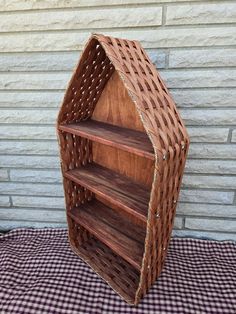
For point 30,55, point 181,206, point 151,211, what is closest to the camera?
point 151,211

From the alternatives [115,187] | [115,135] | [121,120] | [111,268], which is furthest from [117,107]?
[111,268]

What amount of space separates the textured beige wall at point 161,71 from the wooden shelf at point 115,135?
9.5 inches

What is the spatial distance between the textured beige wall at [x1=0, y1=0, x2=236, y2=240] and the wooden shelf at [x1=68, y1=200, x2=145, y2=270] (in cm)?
23

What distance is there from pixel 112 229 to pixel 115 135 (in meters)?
0.39

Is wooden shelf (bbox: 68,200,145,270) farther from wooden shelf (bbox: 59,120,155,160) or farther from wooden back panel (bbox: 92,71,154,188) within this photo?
wooden shelf (bbox: 59,120,155,160)

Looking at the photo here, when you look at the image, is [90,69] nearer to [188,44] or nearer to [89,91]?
[89,91]

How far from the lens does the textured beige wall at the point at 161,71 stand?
95 cm

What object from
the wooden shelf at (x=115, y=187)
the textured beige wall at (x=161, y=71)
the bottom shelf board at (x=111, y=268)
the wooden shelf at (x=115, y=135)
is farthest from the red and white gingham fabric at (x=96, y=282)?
the wooden shelf at (x=115, y=135)

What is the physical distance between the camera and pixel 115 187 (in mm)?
945

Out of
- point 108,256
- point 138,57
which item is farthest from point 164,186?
point 108,256

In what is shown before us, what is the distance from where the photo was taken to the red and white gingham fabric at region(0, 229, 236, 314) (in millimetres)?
906

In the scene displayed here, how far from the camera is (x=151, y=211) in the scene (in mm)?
745

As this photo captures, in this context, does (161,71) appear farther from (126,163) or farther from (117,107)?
(126,163)

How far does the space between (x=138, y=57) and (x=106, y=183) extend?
449mm
